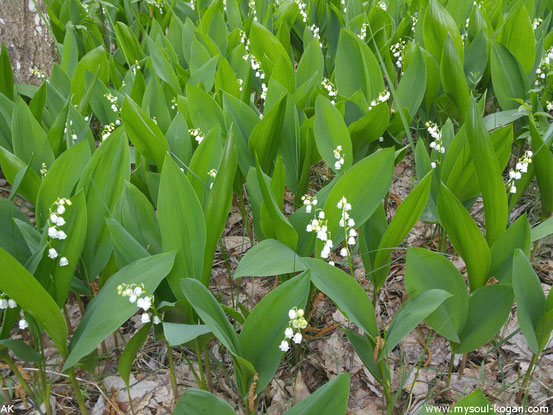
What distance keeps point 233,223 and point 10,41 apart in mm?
1548

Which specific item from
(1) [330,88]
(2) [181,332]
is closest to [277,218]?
(2) [181,332]

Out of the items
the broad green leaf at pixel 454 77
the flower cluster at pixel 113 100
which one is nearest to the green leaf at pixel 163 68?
the flower cluster at pixel 113 100

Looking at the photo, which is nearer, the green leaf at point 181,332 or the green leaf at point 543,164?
the green leaf at point 181,332

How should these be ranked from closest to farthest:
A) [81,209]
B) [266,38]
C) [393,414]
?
1. [81,209]
2. [393,414]
3. [266,38]

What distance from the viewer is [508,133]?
5.68 ft

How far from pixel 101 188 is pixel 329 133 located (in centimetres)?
79

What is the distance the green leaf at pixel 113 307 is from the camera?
127 cm

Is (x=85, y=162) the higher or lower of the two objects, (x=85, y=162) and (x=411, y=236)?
the higher

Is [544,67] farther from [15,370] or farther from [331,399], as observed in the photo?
[15,370]

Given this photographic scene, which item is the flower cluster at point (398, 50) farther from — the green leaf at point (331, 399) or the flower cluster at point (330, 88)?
the green leaf at point (331, 399)

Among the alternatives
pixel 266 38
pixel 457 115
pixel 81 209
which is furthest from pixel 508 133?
pixel 81 209

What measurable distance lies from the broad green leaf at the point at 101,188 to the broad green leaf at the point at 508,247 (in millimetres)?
1142

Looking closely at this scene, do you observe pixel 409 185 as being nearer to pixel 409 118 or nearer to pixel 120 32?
pixel 409 118

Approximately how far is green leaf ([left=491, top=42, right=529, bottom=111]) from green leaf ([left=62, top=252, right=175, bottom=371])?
5.70ft
